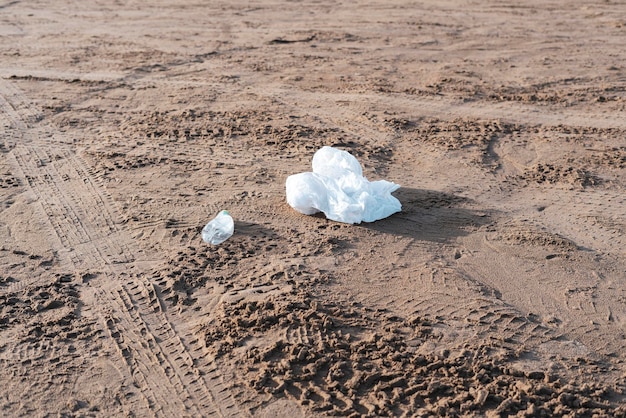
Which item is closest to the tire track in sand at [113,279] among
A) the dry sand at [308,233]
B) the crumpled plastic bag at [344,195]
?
the dry sand at [308,233]

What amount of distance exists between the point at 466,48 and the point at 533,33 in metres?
1.34

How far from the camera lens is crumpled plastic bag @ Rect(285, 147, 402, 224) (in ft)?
18.5

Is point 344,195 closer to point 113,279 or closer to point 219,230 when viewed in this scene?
point 219,230

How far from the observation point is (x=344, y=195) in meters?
5.72

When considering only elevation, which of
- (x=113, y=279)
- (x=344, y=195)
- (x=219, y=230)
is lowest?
(x=113, y=279)

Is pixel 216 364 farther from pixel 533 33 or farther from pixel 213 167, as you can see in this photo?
pixel 533 33

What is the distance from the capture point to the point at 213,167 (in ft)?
21.7

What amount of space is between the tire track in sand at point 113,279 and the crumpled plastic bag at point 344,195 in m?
1.33

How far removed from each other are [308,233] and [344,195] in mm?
444

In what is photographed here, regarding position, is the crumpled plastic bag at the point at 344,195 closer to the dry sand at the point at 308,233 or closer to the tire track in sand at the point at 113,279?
the dry sand at the point at 308,233

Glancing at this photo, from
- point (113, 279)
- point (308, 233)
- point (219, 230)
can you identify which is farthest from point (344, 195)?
point (113, 279)

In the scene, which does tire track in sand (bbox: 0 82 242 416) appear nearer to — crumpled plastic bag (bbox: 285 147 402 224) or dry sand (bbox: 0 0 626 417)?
dry sand (bbox: 0 0 626 417)

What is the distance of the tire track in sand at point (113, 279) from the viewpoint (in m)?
4.00

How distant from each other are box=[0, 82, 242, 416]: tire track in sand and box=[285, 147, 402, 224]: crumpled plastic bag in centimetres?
133
